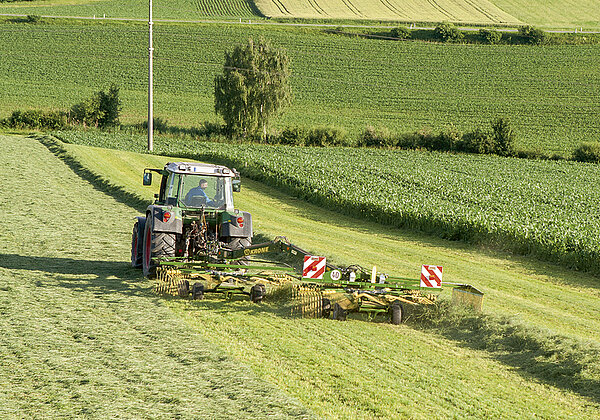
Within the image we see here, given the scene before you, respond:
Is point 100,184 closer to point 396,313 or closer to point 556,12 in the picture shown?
point 396,313

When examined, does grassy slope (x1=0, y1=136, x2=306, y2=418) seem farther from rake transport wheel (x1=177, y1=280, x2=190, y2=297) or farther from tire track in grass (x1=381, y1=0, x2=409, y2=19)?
tire track in grass (x1=381, y1=0, x2=409, y2=19)

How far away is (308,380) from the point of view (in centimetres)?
870

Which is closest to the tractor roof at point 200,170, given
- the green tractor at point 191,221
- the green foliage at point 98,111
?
the green tractor at point 191,221

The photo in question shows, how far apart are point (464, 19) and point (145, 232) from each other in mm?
89317

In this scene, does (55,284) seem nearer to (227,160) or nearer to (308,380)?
(308,380)

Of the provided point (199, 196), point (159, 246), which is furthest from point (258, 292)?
point (199, 196)

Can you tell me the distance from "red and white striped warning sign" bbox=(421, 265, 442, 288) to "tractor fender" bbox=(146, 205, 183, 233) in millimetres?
4271

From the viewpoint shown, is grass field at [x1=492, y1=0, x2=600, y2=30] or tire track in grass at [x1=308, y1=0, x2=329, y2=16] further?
tire track in grass at [x1=308, y1=0, x2=329, y2=16]

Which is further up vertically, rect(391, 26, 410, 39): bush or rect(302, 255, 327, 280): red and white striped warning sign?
rect(391, 26, 410, 39): bush

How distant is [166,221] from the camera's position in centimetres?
1286

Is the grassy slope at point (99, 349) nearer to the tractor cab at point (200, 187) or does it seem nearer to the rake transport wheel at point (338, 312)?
the tractor cab at point (200, 187)

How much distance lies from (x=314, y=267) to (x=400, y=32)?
82.7 metres

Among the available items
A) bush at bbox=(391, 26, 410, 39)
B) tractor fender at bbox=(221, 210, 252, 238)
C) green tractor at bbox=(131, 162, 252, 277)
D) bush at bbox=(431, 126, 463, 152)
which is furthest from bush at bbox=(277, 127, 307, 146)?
tractor fender at bbox=(221, 210, 252, 238)

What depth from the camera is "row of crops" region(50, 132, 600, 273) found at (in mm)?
20266
